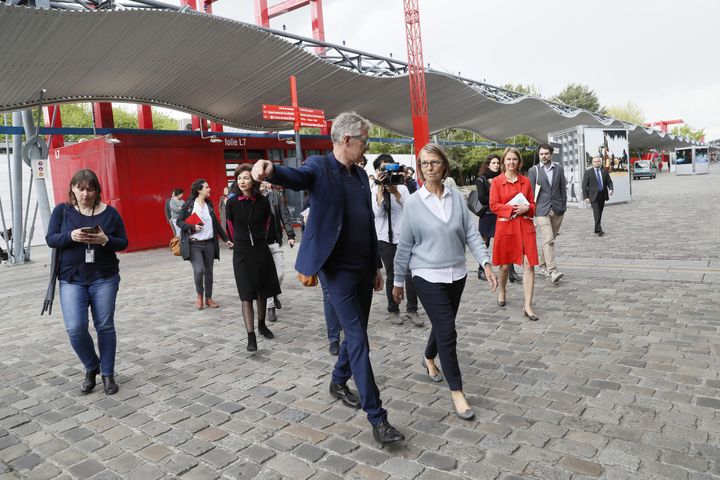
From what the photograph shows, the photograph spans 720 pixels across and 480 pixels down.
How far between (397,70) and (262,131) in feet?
20.0

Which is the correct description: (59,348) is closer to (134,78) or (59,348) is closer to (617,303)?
(617,303)

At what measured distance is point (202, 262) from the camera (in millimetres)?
7531

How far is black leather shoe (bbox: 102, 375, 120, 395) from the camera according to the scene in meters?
4.39

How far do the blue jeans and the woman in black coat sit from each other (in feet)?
9.28

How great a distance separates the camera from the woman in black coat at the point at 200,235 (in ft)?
24.1

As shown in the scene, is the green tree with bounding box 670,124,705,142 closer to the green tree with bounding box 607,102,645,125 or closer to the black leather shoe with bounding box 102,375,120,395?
the green tree with bounding box 607,102,645,125

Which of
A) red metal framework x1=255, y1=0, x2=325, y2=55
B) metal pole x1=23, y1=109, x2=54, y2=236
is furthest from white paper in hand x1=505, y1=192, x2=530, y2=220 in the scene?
red metal framework x1=255, y1=0, x2=325, y2=55

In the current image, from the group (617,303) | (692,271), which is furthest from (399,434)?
(692,271)

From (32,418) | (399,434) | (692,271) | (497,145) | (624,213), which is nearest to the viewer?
(399,434)

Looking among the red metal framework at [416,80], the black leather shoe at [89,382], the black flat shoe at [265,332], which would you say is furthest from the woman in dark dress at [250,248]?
the red metal framework at [416,80]

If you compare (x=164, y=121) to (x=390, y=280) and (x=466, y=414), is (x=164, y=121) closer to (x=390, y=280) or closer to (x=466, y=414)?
(x=390, y=280)

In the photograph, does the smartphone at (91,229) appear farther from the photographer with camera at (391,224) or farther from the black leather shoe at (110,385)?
the photographer with camera at (391,224)

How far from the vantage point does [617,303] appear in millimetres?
6172

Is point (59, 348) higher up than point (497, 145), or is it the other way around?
point (497, 145)
